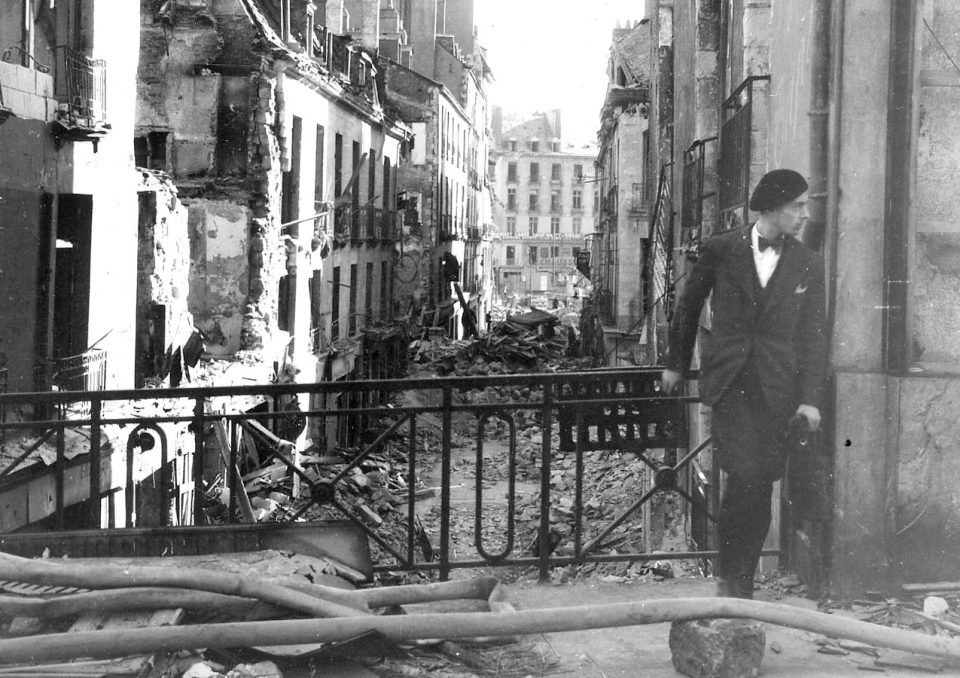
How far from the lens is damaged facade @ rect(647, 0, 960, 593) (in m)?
5.38

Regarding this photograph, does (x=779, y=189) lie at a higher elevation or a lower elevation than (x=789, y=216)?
higher

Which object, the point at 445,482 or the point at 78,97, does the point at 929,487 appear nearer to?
the point at 445,482

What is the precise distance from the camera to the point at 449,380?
5648 millimetres

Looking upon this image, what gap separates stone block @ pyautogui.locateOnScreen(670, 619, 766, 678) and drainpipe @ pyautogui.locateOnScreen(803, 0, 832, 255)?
218 cm

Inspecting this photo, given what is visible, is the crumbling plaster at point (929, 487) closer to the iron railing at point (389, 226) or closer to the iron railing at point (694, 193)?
the iron railing at point (694, 193)

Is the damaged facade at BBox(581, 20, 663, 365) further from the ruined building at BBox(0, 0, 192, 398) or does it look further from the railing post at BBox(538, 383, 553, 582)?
the railing post at BBox(538, 383, 553, 582)

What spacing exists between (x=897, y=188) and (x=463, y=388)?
3653 millimetres

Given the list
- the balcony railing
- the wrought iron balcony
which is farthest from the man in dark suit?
the balcony railing

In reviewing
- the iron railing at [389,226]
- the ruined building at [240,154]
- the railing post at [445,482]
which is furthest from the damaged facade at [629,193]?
the railing post at [445,482]

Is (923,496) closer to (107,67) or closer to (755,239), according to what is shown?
(755,239)

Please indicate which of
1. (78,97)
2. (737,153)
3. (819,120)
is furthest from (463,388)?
(78,97)

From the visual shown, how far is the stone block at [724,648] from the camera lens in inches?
171

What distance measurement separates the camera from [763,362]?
4.84 metres

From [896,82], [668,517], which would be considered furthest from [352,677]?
[668,517]
